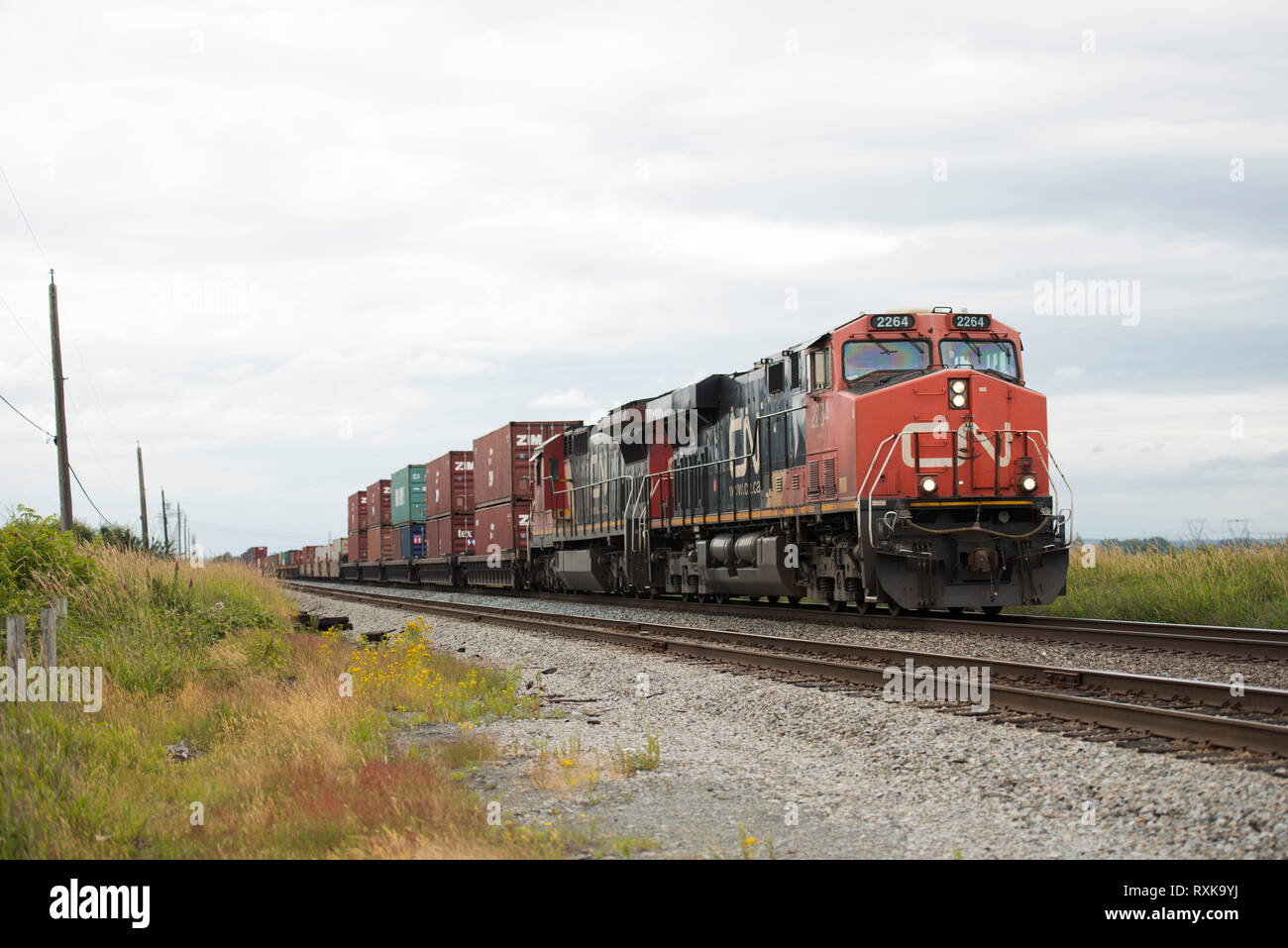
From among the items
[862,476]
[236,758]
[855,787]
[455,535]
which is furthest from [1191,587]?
[455,535]

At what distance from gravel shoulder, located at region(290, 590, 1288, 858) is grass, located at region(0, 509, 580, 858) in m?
0.56

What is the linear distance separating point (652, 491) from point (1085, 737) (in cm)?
1595

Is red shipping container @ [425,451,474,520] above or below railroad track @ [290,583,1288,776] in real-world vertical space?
above

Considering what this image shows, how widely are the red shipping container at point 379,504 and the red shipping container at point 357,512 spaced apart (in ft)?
3.75

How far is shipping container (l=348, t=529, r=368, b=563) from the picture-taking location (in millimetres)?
58550

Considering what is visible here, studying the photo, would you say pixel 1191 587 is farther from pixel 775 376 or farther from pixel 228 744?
pixel 228 744

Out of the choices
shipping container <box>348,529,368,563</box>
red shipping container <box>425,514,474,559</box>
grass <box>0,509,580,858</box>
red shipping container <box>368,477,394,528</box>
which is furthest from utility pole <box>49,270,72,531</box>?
shipping container <box>348,529,368,563</box>

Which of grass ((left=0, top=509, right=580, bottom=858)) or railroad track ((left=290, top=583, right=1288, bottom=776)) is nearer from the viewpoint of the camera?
grass ((left=0, top=509, right=580, bottom=858))

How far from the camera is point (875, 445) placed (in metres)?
14.6

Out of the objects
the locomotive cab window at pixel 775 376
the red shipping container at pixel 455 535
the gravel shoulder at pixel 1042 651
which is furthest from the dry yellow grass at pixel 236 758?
the red shipping container at pixel 455 535

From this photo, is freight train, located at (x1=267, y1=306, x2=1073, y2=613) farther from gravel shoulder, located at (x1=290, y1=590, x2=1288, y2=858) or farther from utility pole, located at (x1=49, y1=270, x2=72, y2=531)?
utility pole, located at (x1=49, y1=270, x2=72, y2=531)

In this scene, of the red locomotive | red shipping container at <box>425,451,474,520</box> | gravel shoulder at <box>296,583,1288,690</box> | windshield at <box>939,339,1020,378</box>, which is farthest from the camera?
red shipping container at <box>425,451,474,520</box>
